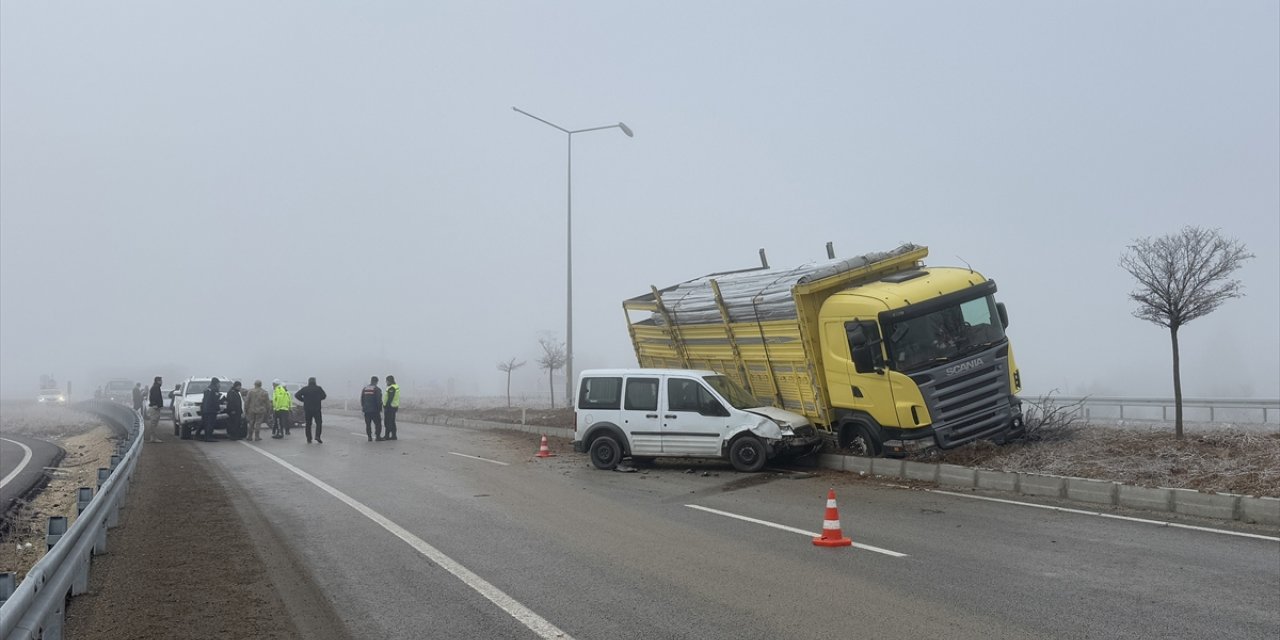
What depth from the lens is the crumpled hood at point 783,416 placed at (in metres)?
14.7

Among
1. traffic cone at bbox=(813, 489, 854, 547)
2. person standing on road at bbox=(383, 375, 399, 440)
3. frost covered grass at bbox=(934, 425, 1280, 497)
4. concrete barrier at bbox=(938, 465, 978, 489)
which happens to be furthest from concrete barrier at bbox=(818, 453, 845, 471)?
person standing on road at bbox=(383, 375, 399, 440)

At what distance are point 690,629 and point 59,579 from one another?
3882mm

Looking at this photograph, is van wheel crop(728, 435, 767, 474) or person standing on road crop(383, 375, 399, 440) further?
person standing on road crop(383, 375, 399, 440)

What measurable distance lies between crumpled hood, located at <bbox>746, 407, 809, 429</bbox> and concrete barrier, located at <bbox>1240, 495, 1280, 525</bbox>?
6.17 m

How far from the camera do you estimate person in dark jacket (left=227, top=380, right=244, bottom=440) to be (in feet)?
80.4

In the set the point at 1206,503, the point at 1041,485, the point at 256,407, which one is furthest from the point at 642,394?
the point at 256,407

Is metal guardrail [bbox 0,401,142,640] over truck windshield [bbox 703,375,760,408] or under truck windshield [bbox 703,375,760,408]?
under

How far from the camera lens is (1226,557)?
26.4 ft

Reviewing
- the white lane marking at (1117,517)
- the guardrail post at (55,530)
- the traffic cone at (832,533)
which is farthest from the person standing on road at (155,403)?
the traffic cone at (832,533)

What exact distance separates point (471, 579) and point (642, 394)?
853 cm

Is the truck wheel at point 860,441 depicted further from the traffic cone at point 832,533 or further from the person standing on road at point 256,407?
the person standing on road at point 256,407

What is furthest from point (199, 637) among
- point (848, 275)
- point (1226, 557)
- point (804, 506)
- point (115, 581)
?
point (848, 275)

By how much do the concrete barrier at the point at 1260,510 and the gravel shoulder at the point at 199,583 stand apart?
927 cm

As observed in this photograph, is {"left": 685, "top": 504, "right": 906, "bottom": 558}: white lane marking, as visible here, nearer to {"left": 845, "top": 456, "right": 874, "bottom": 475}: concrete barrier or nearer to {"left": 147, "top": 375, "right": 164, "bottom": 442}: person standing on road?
{"left": 845, "top": 456, "right": 874, "bottom": 475}: concrete barrier
